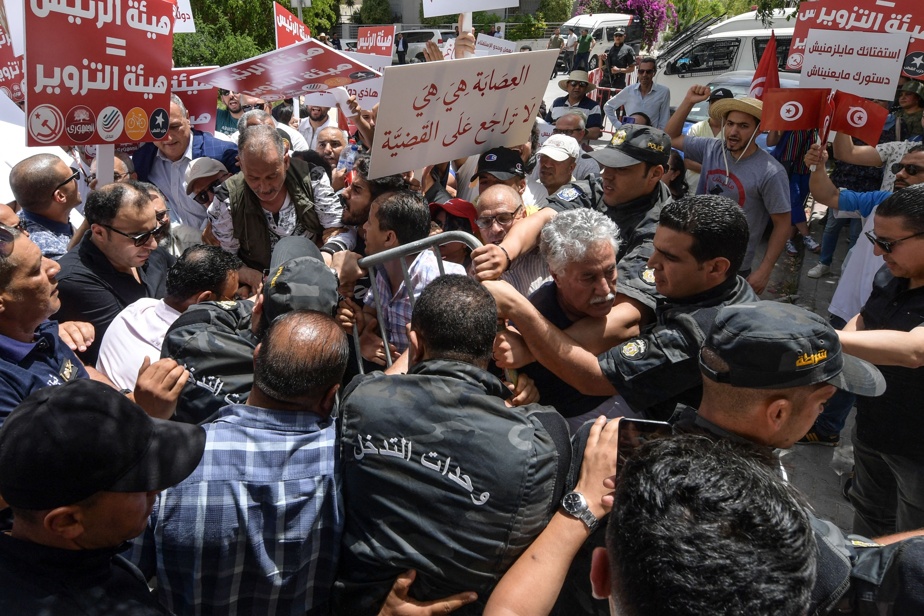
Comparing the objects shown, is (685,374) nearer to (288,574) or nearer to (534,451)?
(534,451)

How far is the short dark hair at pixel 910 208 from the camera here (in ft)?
8.26

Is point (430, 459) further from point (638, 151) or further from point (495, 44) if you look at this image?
point (495, 44)

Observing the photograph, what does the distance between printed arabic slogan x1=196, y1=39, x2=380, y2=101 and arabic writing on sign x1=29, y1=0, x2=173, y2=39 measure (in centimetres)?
91

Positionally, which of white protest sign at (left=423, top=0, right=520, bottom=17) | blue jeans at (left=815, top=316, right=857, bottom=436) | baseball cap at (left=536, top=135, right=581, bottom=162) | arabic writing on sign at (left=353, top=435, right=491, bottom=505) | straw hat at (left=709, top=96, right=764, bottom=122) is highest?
white protest sign at (left=423, top=0, right=520, bottom=17)

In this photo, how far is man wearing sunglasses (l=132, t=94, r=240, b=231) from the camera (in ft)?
15.5

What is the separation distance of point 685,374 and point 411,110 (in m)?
2.01

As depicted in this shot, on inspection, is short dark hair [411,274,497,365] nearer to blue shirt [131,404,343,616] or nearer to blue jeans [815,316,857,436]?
blue shirt [131,404,343,616]

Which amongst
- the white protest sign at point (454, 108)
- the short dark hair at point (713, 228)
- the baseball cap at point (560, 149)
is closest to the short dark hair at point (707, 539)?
the short dark hair at point (713, 228)

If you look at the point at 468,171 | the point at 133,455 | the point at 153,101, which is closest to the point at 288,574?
the point at 133,455

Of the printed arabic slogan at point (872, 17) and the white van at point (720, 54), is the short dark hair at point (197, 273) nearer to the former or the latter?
the printed arabic slogan at point (872, 17)

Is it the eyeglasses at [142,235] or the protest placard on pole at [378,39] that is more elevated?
the protest placard on pole at [378,39]

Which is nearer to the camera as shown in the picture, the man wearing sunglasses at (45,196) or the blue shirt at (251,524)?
the blue shirt at (251,524)

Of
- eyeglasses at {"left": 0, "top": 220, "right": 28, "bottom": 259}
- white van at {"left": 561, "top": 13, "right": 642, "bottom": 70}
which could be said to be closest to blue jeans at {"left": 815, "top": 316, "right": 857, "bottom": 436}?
eyeglasses at {"left": 0, "top": 220, "right": 28, "bottom": 259}

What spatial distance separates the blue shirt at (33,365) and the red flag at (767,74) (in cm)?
461
